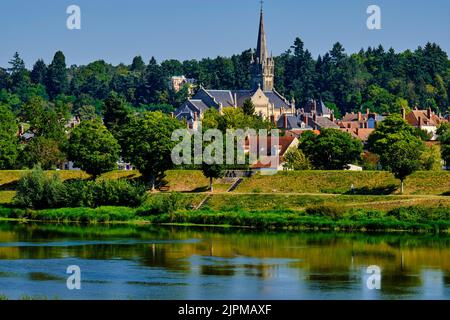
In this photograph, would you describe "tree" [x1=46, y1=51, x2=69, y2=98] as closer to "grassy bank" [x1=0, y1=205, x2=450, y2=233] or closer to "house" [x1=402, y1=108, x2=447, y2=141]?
"house" [x1=402, y1=108, x2=447, y2=141]

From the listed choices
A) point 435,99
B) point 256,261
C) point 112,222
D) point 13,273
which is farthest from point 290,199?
point 435,99

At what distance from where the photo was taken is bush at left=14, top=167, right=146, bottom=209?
62500 mm

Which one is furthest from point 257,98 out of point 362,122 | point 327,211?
point 327,211

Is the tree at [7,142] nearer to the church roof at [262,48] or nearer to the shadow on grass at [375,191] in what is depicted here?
the shadow on grass at [375,191]

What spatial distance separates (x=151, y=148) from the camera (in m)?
68.8

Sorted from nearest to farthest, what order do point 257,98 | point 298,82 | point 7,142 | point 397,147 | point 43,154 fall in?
point 397,147
point 7,142
point 43,154
point 257,98
point 298,82

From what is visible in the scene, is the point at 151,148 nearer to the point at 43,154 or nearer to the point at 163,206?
the point at 163,206

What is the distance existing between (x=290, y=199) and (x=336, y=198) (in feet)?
8.32

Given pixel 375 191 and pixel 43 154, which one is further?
pixel 43 154

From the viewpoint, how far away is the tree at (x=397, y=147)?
61.8 meters

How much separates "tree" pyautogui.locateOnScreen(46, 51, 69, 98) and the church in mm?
40759

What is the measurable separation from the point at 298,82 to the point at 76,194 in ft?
350

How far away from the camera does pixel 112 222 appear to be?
5991 centimetres
